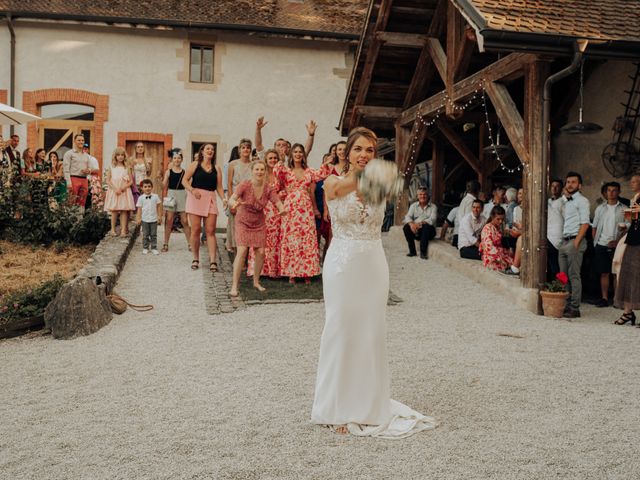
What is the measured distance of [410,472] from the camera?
11.3ft

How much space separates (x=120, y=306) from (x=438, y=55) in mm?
6685

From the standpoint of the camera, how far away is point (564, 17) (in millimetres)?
7723

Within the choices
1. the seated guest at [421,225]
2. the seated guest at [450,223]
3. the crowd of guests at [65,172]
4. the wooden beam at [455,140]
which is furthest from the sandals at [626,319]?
the crowd of guests at [65,172]

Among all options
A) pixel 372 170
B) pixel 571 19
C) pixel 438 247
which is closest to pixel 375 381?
pixel 372 170

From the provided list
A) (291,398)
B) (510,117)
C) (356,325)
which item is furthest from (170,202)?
(356,325)

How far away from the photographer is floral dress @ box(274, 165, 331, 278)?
356 inches

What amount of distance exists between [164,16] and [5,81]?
426cm

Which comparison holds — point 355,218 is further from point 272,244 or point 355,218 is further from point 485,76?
point 485,76

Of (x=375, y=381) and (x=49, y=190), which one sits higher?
(x=49, y=190)

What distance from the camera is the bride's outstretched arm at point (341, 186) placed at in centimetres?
399

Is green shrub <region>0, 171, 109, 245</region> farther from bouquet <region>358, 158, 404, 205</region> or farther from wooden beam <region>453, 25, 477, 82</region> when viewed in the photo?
bouquet <region>358, 158, 404, 205</region>

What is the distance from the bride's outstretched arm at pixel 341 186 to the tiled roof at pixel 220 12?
46.0 feet

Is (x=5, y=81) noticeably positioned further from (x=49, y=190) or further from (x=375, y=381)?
(x=375, y=381)

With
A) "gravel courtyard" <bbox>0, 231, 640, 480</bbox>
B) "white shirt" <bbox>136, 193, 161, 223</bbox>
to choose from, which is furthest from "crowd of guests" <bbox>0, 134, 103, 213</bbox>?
"gravel courtyard" <bbox>0, 231, 640, 480</bbox>
